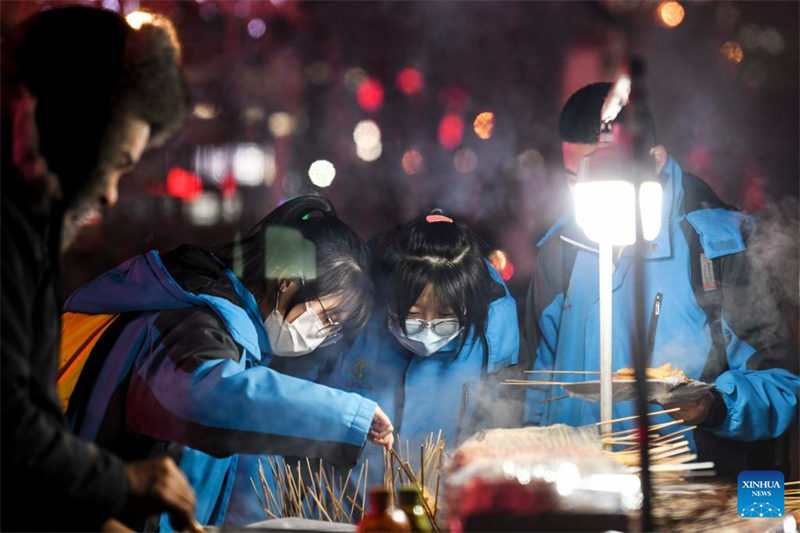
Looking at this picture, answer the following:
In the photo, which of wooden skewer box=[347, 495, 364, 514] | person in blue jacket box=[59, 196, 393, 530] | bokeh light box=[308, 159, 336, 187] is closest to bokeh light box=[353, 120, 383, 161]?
bokeh light box=[308, 159, 336, 187]

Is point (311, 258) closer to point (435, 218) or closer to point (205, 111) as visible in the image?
point (435, 218)

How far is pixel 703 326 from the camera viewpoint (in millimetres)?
2672

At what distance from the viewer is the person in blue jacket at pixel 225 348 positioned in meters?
2.30

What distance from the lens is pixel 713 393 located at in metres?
2.65

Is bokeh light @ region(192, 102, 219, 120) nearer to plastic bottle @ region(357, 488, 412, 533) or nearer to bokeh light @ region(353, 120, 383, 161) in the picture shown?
bokeh light @ region(353, 120, 383, 161)

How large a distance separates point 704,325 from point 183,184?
1904mm

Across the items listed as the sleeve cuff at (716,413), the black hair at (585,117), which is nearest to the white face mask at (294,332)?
the black hair at (585,117)

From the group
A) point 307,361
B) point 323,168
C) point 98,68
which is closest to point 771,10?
point 323,168

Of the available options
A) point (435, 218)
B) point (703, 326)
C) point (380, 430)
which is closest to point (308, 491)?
point (380, 430)

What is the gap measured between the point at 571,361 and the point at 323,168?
43.8 inches

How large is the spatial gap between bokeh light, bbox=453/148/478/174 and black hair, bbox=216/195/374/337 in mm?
444

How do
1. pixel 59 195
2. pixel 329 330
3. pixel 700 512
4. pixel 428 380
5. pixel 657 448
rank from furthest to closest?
pixel 428 380 → pixel 329 330 → pixel 657 448 → pixel 700 512 → pixel 59 195

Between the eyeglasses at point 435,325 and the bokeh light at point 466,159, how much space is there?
540mm

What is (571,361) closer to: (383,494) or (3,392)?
(383,494)
